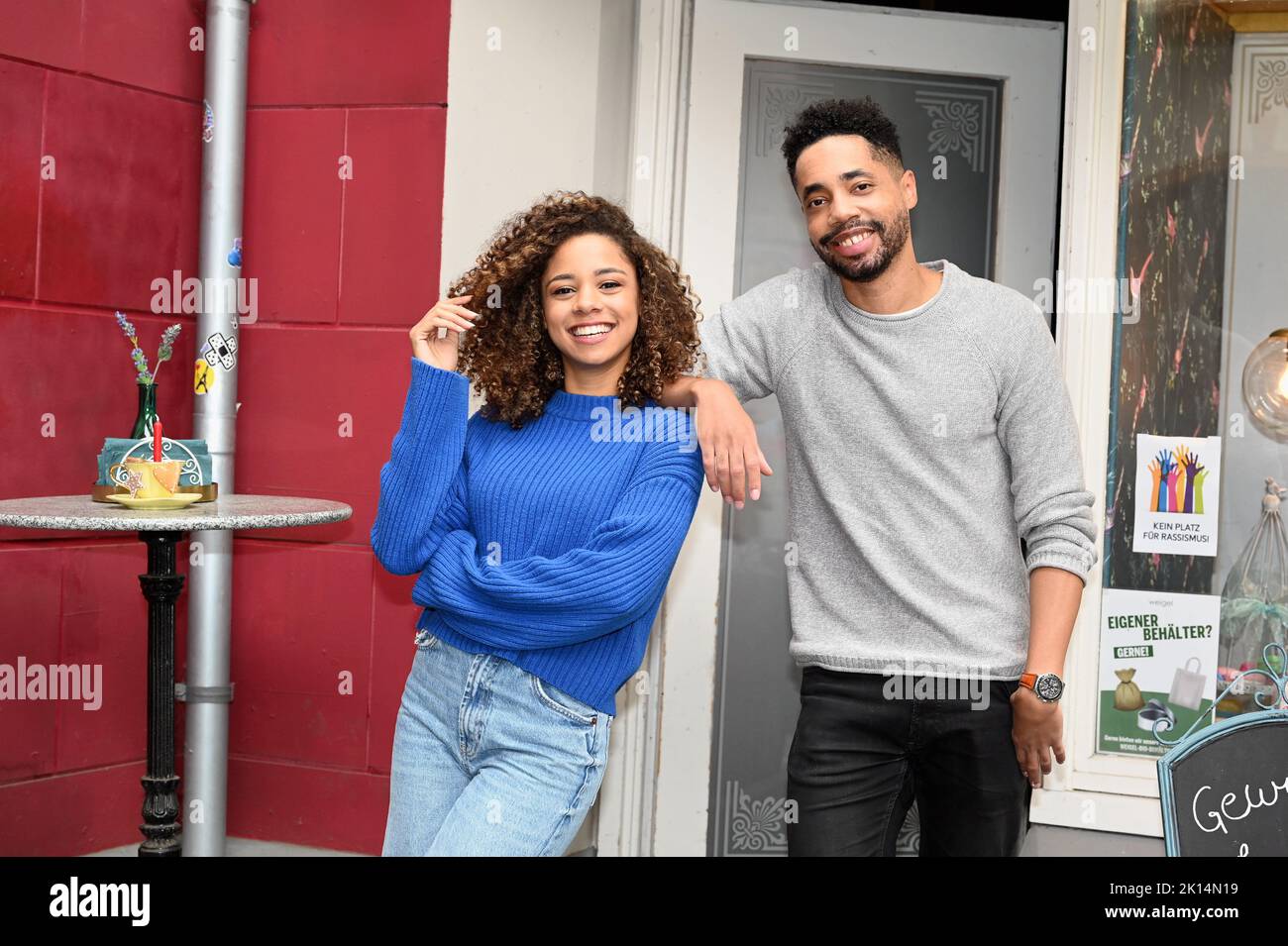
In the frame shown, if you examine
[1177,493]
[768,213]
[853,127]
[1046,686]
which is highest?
[768,213]

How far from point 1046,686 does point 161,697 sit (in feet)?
5.82

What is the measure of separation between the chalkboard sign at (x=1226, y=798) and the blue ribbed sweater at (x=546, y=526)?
0.71m

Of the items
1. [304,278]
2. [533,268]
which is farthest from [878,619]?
[304,278]

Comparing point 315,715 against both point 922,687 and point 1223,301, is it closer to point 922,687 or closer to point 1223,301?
point 922,687

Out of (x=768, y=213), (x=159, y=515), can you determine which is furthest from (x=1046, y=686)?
(x=768, y=213)

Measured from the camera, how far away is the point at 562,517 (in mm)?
1703

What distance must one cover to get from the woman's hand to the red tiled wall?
1344mm

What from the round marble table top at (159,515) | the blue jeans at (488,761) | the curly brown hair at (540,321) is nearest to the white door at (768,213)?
the round marble table top at (159,515)

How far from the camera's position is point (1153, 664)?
2.98 meters

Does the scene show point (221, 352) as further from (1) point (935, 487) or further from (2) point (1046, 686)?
(2) point (1046, 686)

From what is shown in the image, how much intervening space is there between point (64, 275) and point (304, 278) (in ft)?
1.92

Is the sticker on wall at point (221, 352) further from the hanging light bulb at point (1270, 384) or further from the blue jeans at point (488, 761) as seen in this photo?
the hanging light bulb at point (1270, 384)

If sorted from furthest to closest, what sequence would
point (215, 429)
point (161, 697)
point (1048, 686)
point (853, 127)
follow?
point (215, 429) < point (161, 697) < point (853, 127) < point (1048, 686)

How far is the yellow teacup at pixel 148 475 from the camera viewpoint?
7.73 ft
